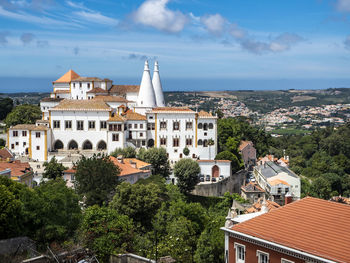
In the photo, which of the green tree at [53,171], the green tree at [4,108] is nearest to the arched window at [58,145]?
the green tree at [53,171]

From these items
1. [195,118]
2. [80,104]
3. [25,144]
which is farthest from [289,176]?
[25,144]

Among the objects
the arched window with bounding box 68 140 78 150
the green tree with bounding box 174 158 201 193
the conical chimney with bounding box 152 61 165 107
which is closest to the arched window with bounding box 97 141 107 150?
the arched window with bounding box 68 140 78 150

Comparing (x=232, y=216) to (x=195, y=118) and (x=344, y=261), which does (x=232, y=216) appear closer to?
(x=344, y=261)

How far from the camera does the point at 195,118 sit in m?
51.5

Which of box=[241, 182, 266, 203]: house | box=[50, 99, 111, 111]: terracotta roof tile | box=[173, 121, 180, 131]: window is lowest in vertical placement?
box=[241, 182, 266, 203]: house

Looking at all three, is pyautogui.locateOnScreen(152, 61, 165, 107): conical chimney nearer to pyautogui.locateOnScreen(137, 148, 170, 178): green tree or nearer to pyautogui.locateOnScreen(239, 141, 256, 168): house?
pyautogui.locateOnScreen(239, 141, 256, 168): house

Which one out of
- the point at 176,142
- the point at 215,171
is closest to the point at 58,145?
the point at 176,142

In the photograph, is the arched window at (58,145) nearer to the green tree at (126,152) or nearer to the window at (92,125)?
the window at (92,125)

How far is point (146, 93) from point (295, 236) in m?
40.7

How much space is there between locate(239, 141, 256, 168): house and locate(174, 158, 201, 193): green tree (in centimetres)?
1244

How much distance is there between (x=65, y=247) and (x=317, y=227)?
Answer: 9806 millimetres

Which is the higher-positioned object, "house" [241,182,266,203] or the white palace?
the white palace

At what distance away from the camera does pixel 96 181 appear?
3356cm

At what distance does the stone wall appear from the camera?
45250 mm
